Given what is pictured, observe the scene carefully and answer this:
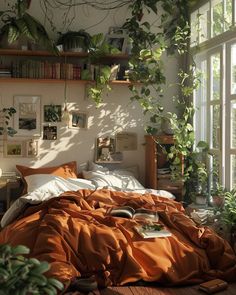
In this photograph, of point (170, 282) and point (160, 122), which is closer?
point (170, 282)

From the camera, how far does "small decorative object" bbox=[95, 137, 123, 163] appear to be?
5094 mm

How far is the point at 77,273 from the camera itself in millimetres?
2674

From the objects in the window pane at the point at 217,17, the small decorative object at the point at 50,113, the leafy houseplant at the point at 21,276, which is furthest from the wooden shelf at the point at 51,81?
the leafy houseplant at the point at 21,276

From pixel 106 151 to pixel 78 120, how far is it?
A: 52cm

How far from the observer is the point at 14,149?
4922mm

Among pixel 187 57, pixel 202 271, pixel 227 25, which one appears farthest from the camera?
pixel 187 57

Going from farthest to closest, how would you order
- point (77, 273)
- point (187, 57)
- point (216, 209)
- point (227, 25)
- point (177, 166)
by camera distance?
point (187, 57), point (177, 166), point (227, 25), point (216, 209), point (77, 273)

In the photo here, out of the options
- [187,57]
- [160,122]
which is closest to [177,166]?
[160,122]

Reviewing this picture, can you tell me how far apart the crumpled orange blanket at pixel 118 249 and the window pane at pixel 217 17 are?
2.12m

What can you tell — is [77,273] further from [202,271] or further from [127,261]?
[202,271]

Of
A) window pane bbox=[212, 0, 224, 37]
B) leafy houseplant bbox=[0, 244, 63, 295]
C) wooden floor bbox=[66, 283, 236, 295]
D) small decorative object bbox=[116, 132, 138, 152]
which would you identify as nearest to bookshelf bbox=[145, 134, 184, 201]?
small decorative object bbox=[116, 132, 138, 152]

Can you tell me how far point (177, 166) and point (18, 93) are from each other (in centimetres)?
209

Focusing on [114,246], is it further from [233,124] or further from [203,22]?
[203,22]

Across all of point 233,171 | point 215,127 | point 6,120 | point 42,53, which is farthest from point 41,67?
point 233,171
